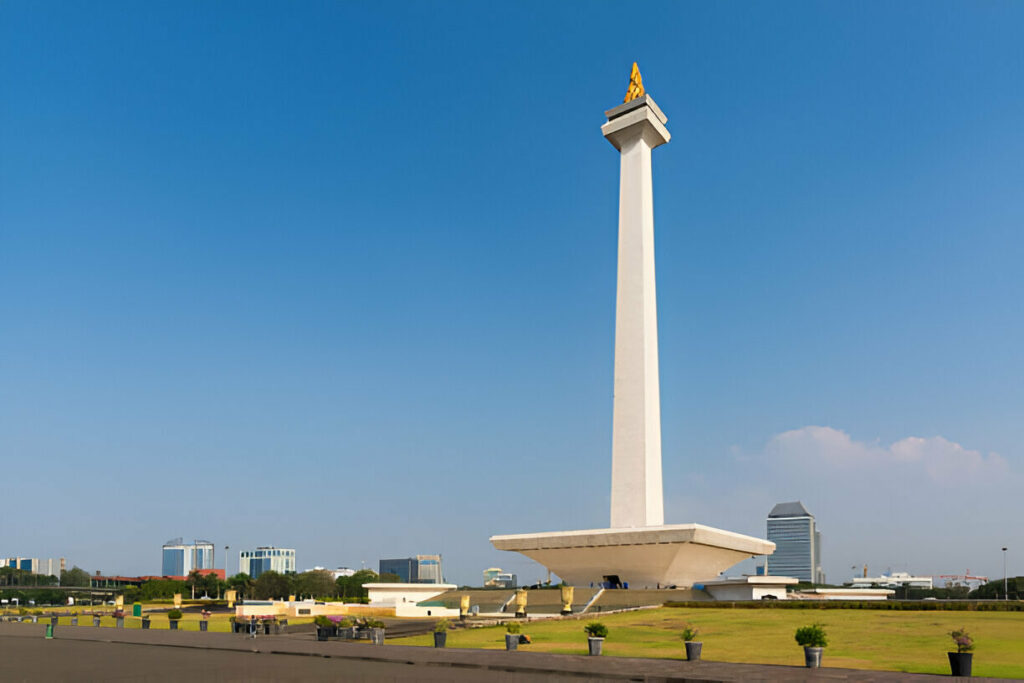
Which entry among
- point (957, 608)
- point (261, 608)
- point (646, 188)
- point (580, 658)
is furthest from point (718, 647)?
point (646, 188)

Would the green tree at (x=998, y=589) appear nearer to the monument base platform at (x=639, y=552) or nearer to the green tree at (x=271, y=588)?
the monument base platform at (x=639, y=552)

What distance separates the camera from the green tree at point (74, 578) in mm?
128875

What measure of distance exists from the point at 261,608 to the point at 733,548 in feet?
98.7

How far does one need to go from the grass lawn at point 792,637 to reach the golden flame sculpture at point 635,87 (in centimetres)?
4348

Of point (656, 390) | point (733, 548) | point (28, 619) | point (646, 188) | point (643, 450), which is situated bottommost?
point (28, 619)

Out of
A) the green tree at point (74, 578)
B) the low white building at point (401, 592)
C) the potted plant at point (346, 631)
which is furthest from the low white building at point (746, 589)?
the green tree at point (74, 578)

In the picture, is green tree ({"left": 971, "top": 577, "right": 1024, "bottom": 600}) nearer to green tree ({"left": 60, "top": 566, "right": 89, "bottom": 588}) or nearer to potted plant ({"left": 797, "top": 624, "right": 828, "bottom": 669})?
potted plant ({"left": 797, "top": 624, "right": 828, "bottom": 669})

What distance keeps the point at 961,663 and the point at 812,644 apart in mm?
3135

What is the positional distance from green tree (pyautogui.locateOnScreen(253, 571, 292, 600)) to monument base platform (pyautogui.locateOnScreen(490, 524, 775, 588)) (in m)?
35.3

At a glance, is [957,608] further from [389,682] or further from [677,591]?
[389,682]

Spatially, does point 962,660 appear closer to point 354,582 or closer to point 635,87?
point 635,87

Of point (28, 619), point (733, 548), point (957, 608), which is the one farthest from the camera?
point (733, 548)

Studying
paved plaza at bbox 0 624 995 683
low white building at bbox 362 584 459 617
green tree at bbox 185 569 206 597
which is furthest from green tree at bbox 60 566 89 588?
paved plaza at bbox 0 624 995 683

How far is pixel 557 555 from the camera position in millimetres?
54625
